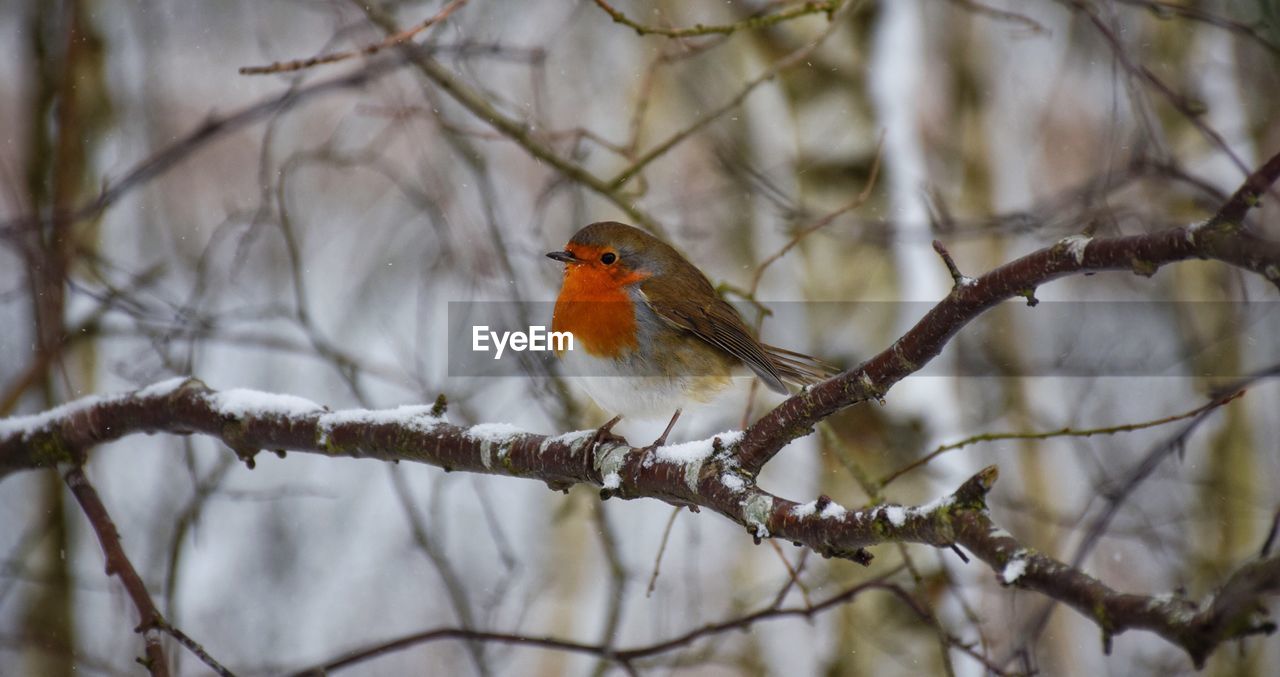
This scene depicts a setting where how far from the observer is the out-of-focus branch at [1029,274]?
4.37ft

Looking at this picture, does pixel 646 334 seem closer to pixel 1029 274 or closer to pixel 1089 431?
pixel 1089 431

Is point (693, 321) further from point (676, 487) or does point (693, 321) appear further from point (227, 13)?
point (227, 13)

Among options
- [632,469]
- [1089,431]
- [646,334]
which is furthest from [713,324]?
[1089,431]

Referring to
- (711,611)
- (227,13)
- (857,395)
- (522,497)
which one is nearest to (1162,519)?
(711,611)

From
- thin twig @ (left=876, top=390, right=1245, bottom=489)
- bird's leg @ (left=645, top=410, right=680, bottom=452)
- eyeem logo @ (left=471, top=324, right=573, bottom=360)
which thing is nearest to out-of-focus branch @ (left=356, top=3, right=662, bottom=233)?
eyeem logo @ (left=471, top=324, right=573, bottom=360)

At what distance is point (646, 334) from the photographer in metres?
3.28

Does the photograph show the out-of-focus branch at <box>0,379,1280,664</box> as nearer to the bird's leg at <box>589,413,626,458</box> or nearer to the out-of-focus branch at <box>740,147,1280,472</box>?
the bird's leg at <box>589,413,626,458</box>

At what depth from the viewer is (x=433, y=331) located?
649 cm

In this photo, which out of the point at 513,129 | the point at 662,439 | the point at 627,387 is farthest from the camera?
the point at 513,129

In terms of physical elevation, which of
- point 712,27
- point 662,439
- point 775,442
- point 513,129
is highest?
point 513,129

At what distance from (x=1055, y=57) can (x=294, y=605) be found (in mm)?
6897

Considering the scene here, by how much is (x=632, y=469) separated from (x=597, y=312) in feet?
3.67

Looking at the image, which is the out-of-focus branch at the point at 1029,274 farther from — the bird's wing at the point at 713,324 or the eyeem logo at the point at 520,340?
the eyeem logo at the point at 520,340

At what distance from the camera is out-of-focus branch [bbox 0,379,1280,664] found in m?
1.15
